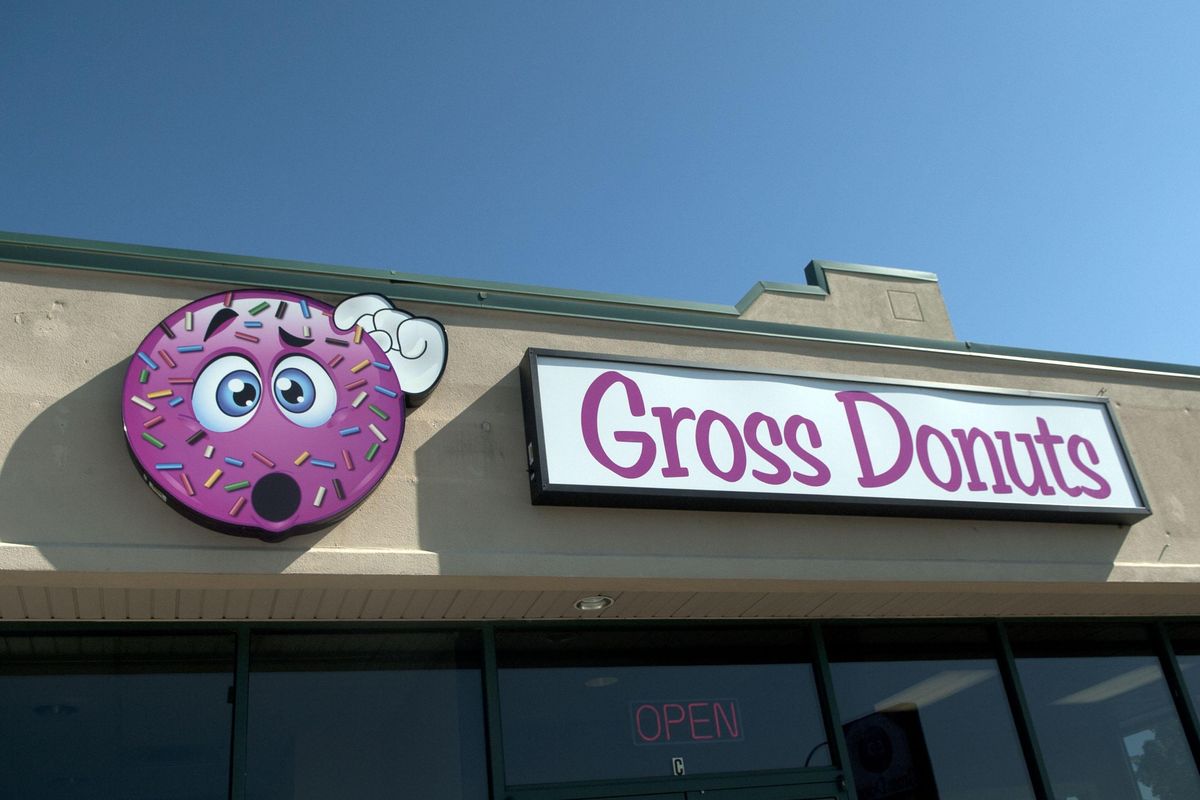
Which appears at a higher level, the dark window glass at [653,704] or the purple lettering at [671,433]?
the purple lettering at [671,433]

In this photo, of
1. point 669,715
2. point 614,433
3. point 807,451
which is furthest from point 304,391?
point 807,451

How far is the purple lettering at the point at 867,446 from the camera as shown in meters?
7.05

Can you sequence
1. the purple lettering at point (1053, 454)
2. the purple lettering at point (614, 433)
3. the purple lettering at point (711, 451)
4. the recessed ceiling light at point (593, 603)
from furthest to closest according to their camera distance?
the purple lettering at point (1053, 454)
the purple lettering at point (711, 451)
the recessed ceiling light at point (593, 603)
the purple lettering at point (614, 433)

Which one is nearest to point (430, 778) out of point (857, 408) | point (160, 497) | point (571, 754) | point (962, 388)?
point (571, 754)

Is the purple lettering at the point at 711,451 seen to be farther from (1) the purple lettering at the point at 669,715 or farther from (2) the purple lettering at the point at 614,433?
(1) the purple lettering at the point at 669,715

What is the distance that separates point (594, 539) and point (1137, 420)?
4676 millimetres

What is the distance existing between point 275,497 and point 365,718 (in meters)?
1.46

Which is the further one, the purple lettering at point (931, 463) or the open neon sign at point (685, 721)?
the purple lettering at point (931, 463)

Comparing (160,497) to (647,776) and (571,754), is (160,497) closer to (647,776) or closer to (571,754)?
(571,754)

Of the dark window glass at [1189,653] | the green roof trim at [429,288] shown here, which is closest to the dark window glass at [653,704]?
the green roof trim at [429,288]

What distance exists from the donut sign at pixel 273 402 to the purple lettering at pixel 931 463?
10.4ft

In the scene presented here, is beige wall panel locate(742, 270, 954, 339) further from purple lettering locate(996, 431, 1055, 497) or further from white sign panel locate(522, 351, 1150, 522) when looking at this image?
purple lettering locate(996, 431, 1055, 497)

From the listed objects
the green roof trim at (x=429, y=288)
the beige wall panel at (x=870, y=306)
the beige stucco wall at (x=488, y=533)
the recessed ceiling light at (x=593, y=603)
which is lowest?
the recessed ceiling light at (x=593, y=603)

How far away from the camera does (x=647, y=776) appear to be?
662 cm
